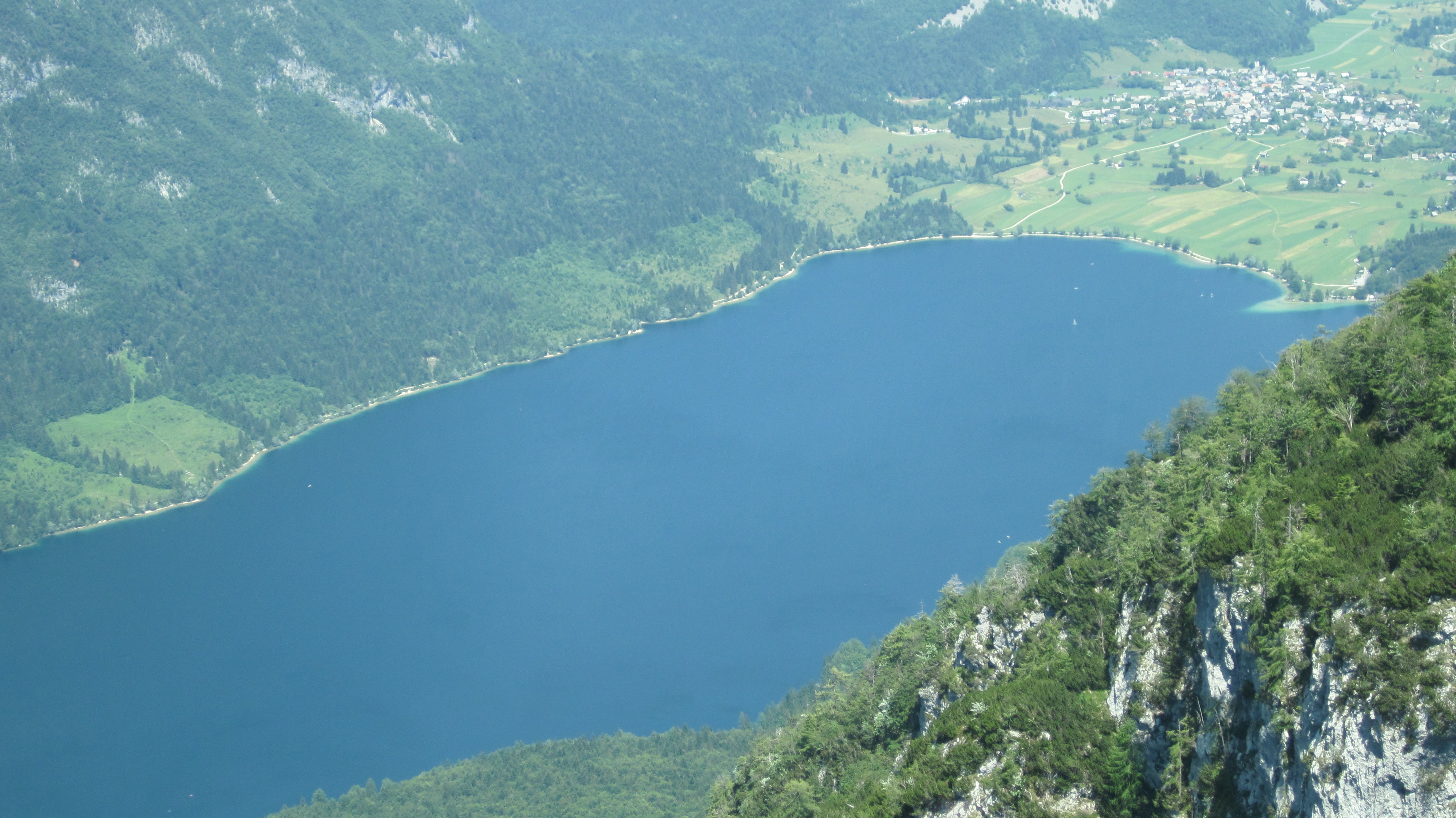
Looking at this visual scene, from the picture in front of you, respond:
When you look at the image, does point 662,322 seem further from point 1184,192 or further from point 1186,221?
point 1184,192

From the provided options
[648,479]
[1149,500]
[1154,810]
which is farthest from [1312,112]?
[1154,810]

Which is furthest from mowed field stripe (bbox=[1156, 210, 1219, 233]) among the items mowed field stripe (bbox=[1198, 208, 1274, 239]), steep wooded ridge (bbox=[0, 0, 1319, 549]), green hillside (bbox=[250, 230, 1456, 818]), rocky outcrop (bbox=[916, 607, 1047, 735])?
rocky outcrop (bbox=[916, 607, 1047, 735])

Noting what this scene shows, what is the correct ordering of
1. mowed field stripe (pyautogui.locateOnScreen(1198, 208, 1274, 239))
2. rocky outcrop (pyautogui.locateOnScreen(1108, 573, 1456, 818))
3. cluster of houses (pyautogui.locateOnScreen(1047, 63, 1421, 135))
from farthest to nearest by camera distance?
1. cluster of houses (pyautogui.locateOnScreen(1047, 63, 1421, 135))
2. mowed field stripe (pyautogui.locateOnScreen(1198, 208, 1274, 239))
3. rocky outcrop (pyautogui.locateOnScreen(1108, 573, 1456, 818))

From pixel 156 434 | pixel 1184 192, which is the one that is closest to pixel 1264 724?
pixel 156 434

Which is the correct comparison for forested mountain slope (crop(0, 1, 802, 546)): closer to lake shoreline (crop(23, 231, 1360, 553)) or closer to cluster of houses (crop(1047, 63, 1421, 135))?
lake shoreline (crop(23, 231, 1360, 553))

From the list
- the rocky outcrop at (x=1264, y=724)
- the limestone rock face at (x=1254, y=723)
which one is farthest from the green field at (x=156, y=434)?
the rocky outcrop at (x=1264, y=724)
